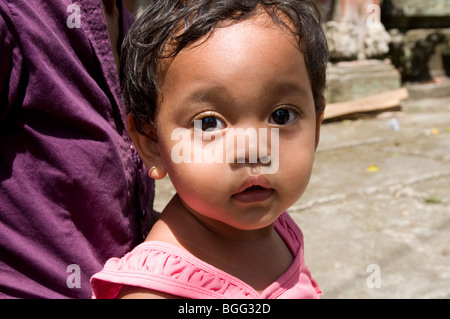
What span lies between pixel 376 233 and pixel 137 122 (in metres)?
2.23

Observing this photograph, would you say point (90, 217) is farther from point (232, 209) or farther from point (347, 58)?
point (347, 58)

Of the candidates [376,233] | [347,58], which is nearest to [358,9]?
[347,58]

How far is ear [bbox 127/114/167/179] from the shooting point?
143 centimetres

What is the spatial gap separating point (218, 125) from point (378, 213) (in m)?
2.57

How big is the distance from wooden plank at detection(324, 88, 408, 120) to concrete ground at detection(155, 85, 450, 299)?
45 centimetres

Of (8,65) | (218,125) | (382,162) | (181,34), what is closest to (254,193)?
(218,125)

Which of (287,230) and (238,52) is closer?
(238,52)

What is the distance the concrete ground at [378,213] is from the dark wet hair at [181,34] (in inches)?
56.8

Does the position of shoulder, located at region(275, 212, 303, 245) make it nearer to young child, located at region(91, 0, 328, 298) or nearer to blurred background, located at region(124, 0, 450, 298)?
young child, located at region(91, 0, 328, 298)

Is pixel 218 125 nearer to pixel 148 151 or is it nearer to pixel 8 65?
pixel 148 151

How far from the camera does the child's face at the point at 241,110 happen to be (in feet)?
4.07

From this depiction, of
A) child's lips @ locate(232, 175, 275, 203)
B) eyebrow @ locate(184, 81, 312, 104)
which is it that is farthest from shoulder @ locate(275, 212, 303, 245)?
eyebrow @ locate(184, 81, 312, 104)

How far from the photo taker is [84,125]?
4.59 ft

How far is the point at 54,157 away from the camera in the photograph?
1.35 m
